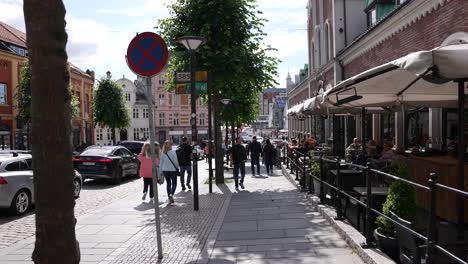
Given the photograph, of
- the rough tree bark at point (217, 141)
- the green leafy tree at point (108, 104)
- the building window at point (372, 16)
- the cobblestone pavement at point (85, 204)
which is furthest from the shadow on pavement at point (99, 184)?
the green leafy tree at point (108, 104)

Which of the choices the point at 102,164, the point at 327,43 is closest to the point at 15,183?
the point at 102,164

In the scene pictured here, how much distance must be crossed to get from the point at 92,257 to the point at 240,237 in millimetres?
2306

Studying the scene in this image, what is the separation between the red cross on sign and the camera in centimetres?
582

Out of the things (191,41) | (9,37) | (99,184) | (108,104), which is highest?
(9,37)

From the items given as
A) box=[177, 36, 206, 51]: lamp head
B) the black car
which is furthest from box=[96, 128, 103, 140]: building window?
box=[177, 36, 206, 51]: lamp head

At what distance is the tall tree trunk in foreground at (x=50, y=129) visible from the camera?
3137mm

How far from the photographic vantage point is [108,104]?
44094 mm

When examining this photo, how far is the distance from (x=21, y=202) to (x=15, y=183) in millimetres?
508

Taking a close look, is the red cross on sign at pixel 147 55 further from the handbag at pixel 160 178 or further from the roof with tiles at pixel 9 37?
the roof with tiles at pixel 9 37

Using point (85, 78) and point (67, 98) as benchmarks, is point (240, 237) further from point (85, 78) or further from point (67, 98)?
point (85, 78)

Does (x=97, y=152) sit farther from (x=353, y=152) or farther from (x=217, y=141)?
(x=353, y=152)

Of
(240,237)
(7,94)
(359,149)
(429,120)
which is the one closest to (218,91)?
(359,149)

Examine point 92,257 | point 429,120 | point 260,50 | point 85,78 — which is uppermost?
point 85,78

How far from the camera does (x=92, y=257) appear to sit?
20.4 ft
